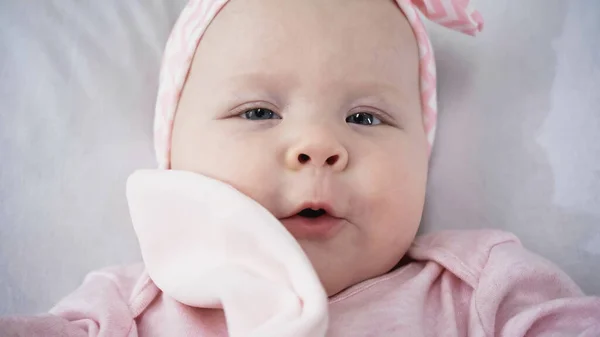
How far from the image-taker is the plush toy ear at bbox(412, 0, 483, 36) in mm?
1153

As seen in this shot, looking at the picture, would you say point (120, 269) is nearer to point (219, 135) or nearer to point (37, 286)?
point (37, 286)

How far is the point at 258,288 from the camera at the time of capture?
74 centimetres

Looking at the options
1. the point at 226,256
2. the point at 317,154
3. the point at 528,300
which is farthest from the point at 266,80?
the point at 528,300

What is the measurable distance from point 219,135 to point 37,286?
521mm

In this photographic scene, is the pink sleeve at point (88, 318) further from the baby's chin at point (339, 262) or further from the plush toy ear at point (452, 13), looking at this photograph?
the plush toy ear at point (452, 13)

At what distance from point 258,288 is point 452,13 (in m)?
0.74

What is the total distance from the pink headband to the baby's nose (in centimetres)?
34

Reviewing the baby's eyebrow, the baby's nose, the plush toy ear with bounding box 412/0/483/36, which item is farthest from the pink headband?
the baby's nose

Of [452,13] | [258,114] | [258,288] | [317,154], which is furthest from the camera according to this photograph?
[452,13]

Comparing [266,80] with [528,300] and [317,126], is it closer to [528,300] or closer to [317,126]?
[317,126]

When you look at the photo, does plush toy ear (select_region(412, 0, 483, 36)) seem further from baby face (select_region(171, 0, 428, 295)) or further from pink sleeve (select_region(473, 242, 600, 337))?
pink sleeve (select_region(473, 242, 600, 337))

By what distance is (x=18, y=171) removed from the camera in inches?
47.1

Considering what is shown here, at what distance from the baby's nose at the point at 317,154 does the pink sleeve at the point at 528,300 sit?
32 cm

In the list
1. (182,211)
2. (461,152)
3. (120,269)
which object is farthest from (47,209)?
(461,152)
